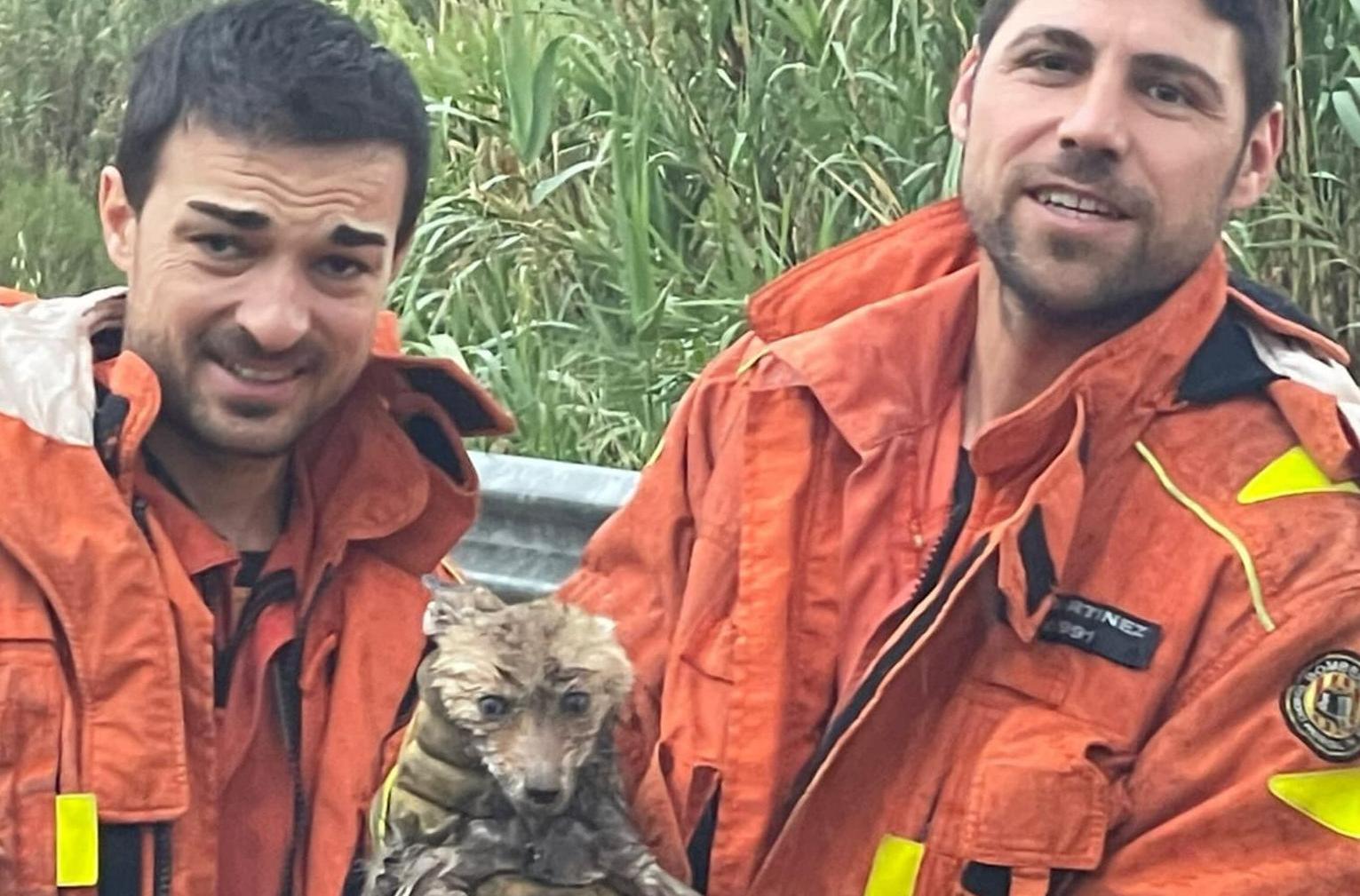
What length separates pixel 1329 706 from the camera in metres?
2.38

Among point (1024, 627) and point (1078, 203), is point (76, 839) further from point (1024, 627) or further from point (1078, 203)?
point (1078, 203)

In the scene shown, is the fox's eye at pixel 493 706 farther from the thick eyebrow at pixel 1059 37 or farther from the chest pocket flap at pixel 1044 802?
the thick eyebrow at pixel 1059 37

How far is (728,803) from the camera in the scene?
8.68 ft

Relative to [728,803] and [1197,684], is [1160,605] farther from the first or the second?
[728,803]

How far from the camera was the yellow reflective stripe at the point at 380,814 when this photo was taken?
2.56 meters

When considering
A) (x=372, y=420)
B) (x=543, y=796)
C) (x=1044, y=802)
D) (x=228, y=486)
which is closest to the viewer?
(x=543, y=796)

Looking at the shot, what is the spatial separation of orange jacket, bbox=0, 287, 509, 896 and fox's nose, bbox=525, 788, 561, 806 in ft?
1.69

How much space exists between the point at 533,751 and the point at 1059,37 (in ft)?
3.59

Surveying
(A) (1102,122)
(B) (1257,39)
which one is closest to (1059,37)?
(A) (1102,122)

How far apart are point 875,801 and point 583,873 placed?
403 mm

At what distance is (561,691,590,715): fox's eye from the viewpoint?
238 centimetres

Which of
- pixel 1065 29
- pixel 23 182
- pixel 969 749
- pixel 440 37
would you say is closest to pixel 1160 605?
pixel 969 749

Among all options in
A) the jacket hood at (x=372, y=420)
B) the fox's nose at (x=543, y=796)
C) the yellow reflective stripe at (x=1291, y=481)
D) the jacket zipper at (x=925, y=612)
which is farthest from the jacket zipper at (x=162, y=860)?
the yellow reflective stripe at (x=1291, y=481)

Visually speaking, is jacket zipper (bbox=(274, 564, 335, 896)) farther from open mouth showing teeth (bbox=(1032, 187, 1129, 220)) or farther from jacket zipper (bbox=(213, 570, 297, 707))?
open mouth showing teeth (bbox=(1032, 187, 1129, 220))
